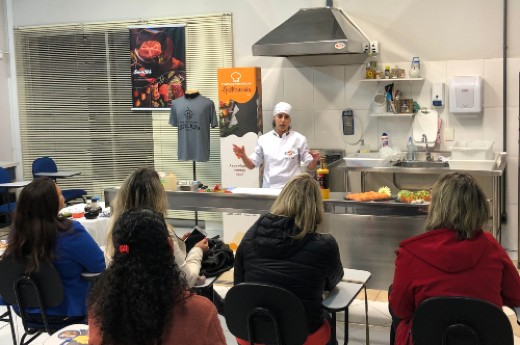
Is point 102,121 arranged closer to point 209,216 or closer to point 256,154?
point 209,216

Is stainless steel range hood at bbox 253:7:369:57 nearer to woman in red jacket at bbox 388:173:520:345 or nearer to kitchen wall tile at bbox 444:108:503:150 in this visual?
kitchen wall tile at bbox 444:108:503:150

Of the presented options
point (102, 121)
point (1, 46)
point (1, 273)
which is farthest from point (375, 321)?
point (1, 46)

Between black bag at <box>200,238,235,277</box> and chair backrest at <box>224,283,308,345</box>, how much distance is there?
1.77ft

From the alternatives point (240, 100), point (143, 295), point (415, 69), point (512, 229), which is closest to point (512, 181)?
point (512, 229)

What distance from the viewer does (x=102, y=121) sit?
7.56m

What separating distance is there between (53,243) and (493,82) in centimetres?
437

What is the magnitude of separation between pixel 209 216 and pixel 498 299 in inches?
194

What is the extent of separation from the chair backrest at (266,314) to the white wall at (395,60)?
3905mm

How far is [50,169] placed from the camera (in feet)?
23.6

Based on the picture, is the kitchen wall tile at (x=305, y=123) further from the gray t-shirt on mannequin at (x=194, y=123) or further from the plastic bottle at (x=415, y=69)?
the plastic bottle at (x=415, y=69)

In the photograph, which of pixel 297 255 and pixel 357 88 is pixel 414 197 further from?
pixel 357 88

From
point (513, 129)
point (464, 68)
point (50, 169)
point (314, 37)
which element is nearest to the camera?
point (314, 37)

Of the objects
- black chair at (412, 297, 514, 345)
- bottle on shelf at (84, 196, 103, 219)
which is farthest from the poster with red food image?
black chair at (412, 297, 514, 345)

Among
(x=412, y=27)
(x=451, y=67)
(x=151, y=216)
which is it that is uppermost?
(x=412, y=27)
